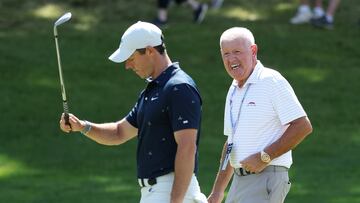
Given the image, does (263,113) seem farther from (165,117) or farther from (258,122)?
(165,117)

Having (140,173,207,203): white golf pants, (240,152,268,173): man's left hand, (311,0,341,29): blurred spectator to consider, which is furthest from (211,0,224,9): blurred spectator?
(140,173,207,203): white golf pants

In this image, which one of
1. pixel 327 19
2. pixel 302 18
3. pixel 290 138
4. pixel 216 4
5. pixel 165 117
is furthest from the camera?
Result: pixel 216 4

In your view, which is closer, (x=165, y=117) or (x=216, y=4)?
(x=165, y=117)

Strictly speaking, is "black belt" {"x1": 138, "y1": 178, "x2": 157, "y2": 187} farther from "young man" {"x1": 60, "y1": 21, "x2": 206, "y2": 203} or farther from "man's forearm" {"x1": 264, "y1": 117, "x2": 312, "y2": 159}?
"man's forearm" {"x1": 264, "y1": 117, "x2": 312, "y2": 159}

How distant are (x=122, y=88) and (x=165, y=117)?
29.5 ft

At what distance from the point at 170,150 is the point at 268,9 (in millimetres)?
12476

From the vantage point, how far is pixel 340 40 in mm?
16984

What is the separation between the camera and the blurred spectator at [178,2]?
16.9 meters

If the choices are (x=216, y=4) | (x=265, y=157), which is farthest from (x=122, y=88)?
(x=265, y=157)

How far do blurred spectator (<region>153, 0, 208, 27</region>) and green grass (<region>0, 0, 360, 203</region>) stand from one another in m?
0.17

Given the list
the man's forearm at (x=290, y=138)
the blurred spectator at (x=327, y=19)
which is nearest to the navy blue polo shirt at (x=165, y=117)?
the man's forearm at (x=290, y=138)

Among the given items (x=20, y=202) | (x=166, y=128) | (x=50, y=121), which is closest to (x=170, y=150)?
(x=166, y=128)

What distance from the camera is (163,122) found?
6055 millimetres

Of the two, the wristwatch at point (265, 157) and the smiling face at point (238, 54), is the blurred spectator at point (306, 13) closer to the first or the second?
the smiling face at point (238, 54)
